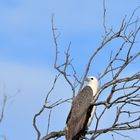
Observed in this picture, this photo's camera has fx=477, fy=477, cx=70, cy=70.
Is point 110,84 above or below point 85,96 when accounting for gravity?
below

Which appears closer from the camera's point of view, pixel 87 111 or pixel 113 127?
pixel 113 127

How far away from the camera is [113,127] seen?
5992 millimetres

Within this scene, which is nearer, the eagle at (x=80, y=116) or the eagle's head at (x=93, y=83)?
the eagle at (x=80, y=116)

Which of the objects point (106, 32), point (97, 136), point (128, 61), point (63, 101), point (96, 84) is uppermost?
point (96, 84)

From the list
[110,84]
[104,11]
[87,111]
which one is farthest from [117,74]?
[87,111]

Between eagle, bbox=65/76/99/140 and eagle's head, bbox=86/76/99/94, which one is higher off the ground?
eagle's head, bbox=86/76/99/94

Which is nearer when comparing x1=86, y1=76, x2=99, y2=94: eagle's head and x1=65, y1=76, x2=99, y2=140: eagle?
x1=65, y1=76, x2=99, y2=140: eagle

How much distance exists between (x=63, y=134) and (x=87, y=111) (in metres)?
1.24

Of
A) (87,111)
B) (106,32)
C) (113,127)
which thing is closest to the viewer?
(113,127)

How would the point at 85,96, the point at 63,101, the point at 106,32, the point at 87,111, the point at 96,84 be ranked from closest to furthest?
the point at 63,101 < the point at 106,32 < the point at 87,111 < the point at 85,96 < the point at 96,84

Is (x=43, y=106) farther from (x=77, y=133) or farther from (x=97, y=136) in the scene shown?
(x=77, y=133)

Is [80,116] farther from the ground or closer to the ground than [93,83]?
closer to the ground

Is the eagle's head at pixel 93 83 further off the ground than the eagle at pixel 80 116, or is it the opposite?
the eagle's head at pixel 93 83

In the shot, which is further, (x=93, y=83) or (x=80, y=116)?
(x=93, y=83)
